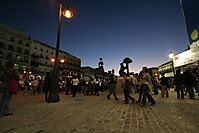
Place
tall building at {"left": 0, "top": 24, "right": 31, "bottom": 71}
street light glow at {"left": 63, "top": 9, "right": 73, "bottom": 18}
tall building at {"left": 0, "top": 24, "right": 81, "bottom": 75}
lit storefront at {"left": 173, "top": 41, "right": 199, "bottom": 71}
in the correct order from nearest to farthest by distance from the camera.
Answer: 1. street light glow at {"left": 63, "top": 9, "right": 73, "bottom": 18}
2. lit storefront at {"left": 173, "top": 41, "right": 199, "bottom": 71}
3. tall building at {"left": 0, "top": 24, "right": 31, "bottom": 71}
4. tall building at {"left": 0, "top": 24, "right": 81, "bottom": 75}

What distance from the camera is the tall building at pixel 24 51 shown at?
118ft

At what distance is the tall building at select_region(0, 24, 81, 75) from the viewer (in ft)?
118

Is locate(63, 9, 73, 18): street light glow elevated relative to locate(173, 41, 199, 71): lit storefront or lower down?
elevated

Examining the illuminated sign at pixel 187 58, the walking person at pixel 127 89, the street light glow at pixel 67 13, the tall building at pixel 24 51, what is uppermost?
the tall building at pixel 24 51

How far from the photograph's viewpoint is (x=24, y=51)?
1660 inches

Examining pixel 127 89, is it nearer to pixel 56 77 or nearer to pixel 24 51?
pixel 56 77

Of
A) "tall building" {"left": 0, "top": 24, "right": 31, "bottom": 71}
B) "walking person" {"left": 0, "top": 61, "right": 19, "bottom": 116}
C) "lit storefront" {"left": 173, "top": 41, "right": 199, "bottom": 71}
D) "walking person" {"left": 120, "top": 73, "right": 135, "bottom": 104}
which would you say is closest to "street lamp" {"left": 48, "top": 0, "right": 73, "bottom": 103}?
"walking person" {"left": 0, "top": 61, "right": 19, "bottom": 116}

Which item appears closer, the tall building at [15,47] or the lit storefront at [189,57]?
the lit storefront at [189,57]

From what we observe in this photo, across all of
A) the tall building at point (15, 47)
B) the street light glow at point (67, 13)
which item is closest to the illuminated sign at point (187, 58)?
the street light glow at point (67, 13)

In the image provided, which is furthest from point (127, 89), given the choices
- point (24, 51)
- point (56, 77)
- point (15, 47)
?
point (24, 51)

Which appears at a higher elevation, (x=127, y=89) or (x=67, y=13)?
(x=67, y=13)

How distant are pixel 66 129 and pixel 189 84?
8940mm

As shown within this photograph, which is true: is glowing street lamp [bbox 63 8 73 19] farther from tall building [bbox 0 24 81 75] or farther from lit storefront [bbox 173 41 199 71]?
tall building [bbox 0 24 81 75]

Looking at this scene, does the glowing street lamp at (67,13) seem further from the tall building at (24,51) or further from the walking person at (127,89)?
the tall building at (24,51)
